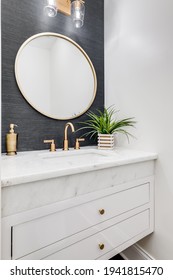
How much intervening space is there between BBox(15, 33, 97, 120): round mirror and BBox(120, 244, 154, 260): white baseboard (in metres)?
1.16

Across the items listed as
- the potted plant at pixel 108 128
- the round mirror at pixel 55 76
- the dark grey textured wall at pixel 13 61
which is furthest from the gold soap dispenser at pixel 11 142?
the potted plant at pixel 108 128

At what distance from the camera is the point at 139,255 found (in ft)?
4.67

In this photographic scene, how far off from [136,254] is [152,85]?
1.28m

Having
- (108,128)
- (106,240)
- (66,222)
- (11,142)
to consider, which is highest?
(108,128)

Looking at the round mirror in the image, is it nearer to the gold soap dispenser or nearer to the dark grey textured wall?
the dark grey textured wall

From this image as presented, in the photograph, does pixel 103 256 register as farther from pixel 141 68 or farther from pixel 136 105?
pixel 141 68

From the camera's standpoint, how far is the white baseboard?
1.38 meters

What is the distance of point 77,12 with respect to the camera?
148cm

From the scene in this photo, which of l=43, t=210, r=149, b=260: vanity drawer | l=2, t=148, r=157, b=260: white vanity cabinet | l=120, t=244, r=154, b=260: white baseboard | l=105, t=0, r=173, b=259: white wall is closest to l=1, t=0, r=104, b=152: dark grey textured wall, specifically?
l=105, t=0, r=173, b=259: white wall

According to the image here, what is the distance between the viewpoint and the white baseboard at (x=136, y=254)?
1.38 meters

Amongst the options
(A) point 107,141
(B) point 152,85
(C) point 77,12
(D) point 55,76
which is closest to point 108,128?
(A) point 107,141

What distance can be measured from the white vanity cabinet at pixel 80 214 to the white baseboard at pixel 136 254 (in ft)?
0.75

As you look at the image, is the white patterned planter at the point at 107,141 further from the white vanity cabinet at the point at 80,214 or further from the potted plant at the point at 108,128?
the white vanity cabinet at the point at 80,214

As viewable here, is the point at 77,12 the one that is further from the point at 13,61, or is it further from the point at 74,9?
the point at 13,61
